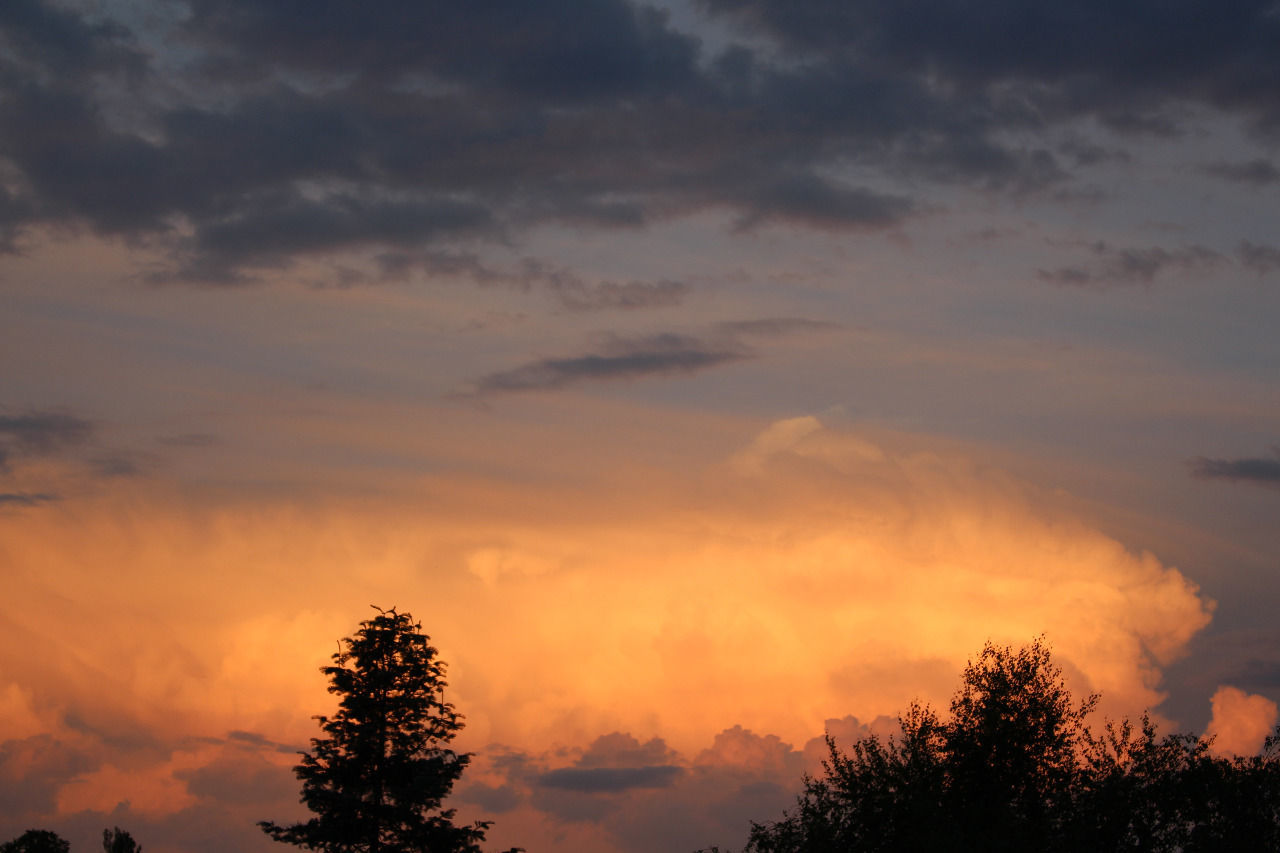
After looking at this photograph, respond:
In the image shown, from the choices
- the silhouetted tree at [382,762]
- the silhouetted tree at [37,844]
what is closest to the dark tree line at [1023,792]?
the silhouetted tree at [382,762]

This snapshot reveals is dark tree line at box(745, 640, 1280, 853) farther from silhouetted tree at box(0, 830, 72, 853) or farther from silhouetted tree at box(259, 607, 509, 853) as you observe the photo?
silhouetted tree at box(0, 830, 72, 853)

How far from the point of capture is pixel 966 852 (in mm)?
52500

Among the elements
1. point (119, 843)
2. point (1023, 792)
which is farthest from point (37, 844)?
point (1023, 792)

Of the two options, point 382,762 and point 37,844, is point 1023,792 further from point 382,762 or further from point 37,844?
point 37,844

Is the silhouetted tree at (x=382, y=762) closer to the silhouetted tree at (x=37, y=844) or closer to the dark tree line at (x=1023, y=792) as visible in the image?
the dark tree line at (x=1023, y=792)

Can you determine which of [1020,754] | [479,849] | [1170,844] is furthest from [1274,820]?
[479,849]

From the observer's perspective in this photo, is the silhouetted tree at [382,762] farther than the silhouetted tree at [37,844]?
No

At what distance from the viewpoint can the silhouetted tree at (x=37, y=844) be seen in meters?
111

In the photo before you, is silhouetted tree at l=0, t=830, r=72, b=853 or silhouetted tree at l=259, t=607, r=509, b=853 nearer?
silhouetted tree at l=259, t=607, r=509, b=853

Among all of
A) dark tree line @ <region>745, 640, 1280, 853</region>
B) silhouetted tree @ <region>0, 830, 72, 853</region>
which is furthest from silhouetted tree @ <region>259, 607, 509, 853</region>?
silhouetted tree @ <region>0, 830, 72, 853</region>

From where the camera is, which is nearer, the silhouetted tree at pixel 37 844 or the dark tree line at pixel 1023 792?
the dark tree line at pixel 1023 792

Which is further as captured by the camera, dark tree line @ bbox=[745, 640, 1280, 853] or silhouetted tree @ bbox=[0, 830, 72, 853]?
silhouetted tree @ bbox=[0, 830, 72, 853]

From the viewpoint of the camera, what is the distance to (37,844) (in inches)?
4409

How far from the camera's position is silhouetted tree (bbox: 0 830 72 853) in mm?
110812
